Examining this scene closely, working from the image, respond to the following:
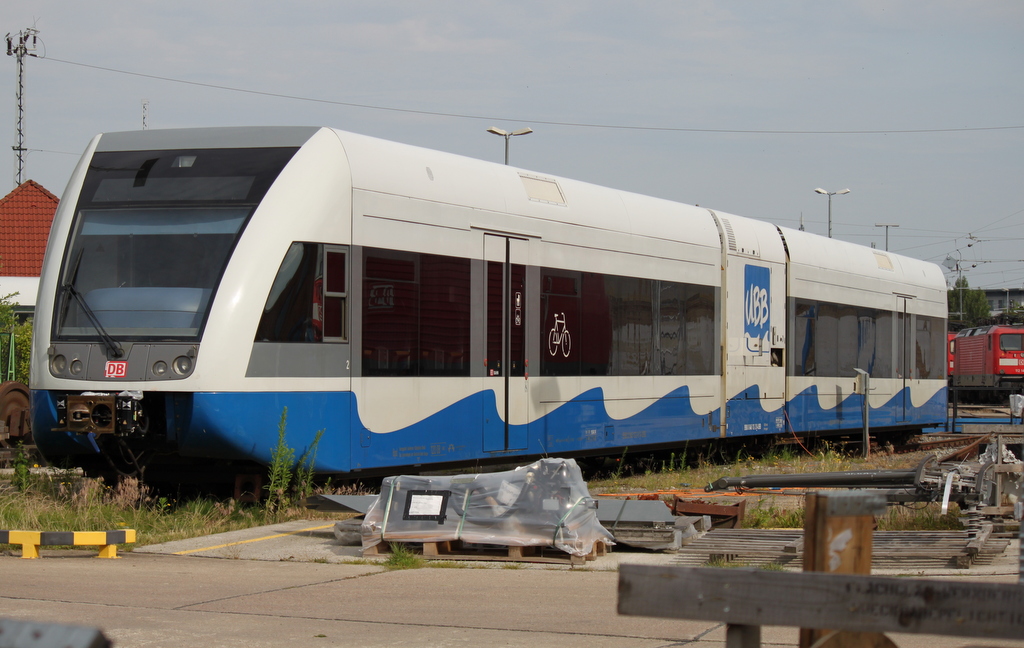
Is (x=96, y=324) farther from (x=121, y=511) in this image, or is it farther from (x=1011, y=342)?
(x=1011, y=342)

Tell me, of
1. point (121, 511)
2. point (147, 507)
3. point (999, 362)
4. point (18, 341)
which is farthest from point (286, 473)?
point (999, 362)

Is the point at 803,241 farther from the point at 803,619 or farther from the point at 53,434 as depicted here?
the point at 803,619

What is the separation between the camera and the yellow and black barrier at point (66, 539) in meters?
8.66

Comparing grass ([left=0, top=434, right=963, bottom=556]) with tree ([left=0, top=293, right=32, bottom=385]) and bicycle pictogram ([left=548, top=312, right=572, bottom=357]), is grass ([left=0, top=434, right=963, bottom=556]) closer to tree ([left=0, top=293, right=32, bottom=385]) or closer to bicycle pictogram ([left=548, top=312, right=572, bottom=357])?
bicycle pictogram ([left=548, top=312, right=572, bottom=357])

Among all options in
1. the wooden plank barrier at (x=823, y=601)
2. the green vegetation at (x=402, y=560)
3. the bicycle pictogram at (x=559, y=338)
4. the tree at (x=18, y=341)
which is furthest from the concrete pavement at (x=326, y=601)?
the tree at (x=18, y=341)

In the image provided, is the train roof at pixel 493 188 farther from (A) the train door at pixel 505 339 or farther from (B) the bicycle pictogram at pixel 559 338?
(B) the bicycle pictogram at pixel 559 338

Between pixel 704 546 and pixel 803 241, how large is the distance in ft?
35.6

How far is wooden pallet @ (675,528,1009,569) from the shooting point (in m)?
8.41

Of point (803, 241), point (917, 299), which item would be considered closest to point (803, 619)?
point (803, 241)

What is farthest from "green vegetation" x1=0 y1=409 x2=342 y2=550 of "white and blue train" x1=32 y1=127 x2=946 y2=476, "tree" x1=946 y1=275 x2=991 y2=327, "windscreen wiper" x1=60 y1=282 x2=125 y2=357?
"tree" x1=946 y1=275 x2=991 y2=327

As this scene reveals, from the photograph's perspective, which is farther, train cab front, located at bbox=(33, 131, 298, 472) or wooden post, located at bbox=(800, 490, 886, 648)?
train cab front, located at bbox=(33, 131, 298, 472)

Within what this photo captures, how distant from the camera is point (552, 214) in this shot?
13633 mm

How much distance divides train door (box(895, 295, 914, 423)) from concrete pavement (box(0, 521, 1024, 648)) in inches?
537

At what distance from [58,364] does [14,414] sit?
5.72 metres
